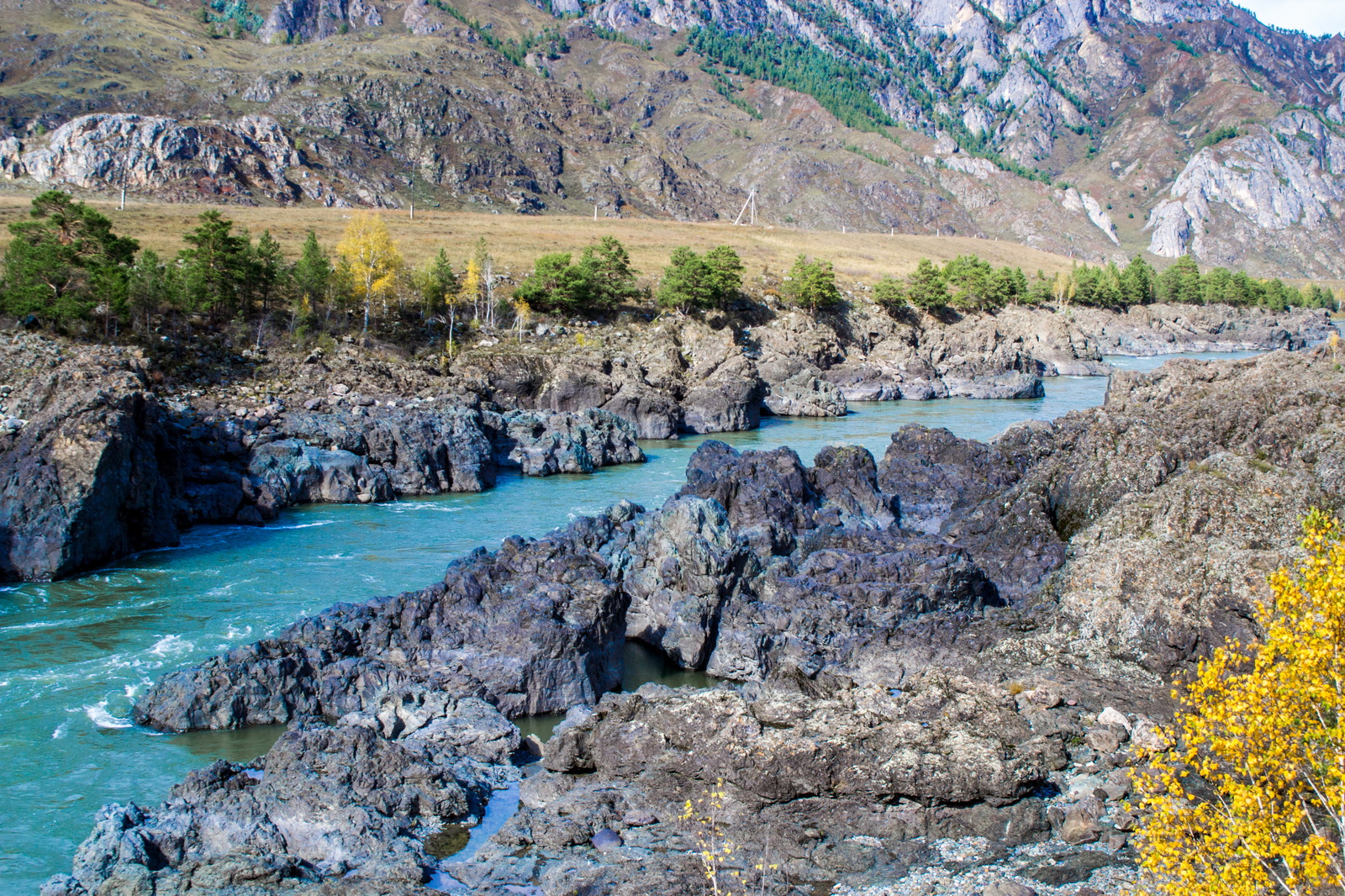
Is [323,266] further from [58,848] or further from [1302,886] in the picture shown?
[1302,886]

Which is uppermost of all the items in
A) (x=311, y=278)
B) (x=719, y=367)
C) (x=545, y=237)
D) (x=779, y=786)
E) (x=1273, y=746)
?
(x=545, y=237)

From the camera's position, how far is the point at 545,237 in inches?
3844

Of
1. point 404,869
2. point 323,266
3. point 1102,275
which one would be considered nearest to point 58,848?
point 404,869

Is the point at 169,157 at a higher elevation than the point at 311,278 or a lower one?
higher

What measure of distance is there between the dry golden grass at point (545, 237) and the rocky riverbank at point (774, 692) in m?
62.4

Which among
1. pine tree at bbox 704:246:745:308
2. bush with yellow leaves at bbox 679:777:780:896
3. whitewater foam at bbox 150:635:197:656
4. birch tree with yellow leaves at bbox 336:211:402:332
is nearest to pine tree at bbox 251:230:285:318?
birch tree with yellow leaves at bbox 336:211:402:332

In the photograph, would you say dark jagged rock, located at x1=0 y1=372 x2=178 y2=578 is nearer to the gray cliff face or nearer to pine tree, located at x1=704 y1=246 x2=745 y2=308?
pine tree, located at x1=704 y1=246 x2=745 y2=308

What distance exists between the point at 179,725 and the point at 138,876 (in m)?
5.89

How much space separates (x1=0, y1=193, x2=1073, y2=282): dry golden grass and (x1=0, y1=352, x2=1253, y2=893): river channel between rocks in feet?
155

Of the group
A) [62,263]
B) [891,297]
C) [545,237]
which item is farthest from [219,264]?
[891,297]

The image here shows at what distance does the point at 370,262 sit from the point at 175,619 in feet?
152

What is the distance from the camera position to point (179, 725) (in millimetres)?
16625

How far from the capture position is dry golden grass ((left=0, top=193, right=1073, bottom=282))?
80.2 meters

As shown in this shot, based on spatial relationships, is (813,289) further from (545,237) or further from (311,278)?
(311,278)
